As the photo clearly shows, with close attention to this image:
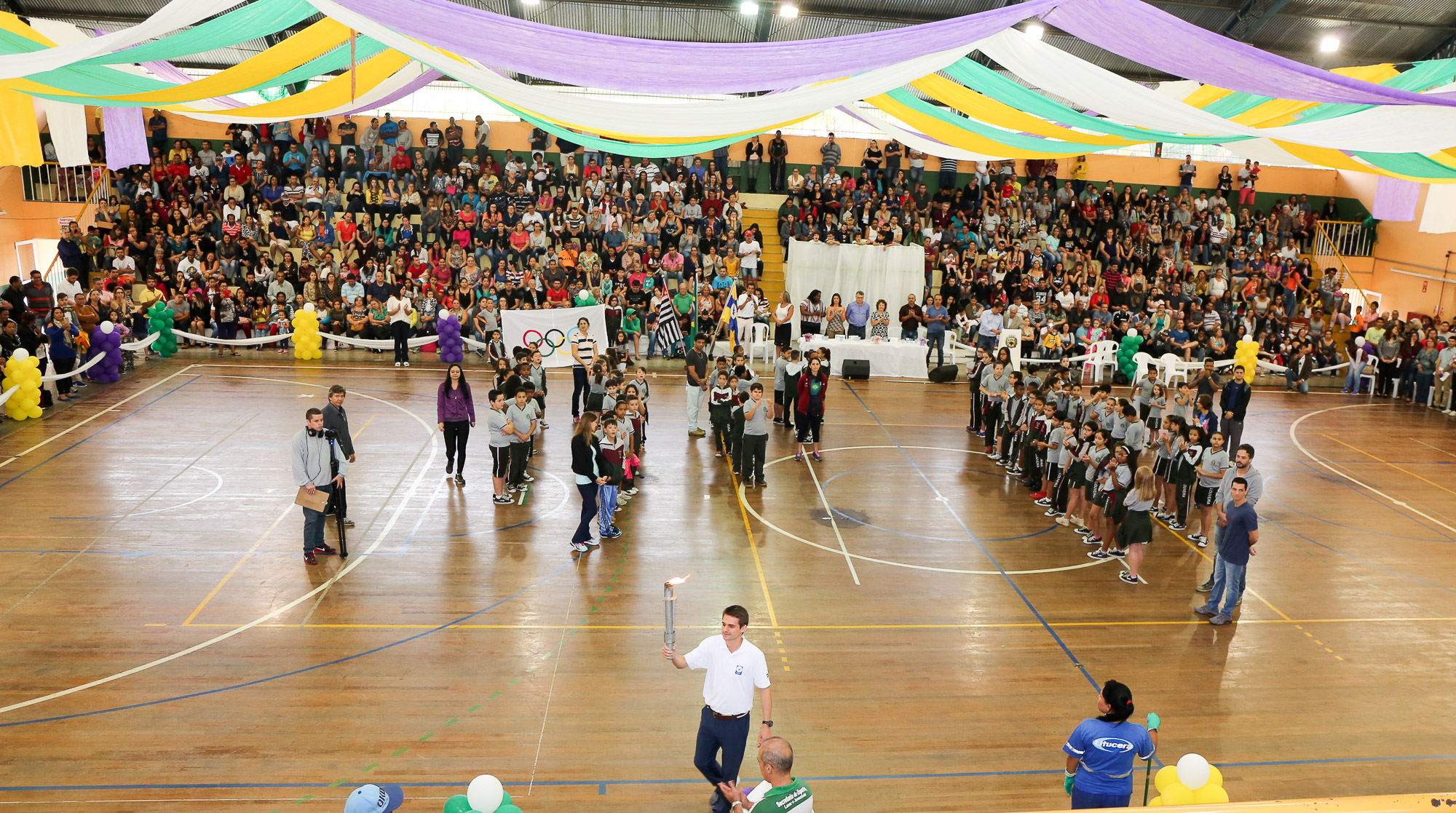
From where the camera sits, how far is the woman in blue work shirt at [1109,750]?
5.11 metres

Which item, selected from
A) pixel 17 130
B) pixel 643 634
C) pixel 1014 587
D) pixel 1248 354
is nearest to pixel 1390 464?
pixel 1248 354

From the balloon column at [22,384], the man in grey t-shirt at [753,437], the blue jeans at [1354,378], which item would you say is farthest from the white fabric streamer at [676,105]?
the blue jeans at [1354,378]

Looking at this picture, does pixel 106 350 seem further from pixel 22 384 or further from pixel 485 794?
pixel 485 794

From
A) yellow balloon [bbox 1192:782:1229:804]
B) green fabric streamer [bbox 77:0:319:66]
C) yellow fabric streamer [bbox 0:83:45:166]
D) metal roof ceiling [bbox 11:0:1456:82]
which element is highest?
metal roof ceiling [bbox 11:0:1456:82]

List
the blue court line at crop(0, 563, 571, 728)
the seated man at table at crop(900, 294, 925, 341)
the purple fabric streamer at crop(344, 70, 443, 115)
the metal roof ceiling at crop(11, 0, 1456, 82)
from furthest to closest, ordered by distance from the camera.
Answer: the metal roof ceiling at crop(11, 0, 1456, 82), the seated man at table at crop(900, 294, 925, 341), the purple fabric streamer at crop(344, 70, 443, 115), the blue court line at crop(0, 563, 571, 728)

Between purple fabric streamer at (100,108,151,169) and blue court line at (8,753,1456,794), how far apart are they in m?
5.44

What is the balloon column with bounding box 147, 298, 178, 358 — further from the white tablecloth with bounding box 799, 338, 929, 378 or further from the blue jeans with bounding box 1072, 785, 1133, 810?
the blue jeans with bounding box 1072, 785, 1133, 810

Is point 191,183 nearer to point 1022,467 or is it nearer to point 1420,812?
point 1022,467

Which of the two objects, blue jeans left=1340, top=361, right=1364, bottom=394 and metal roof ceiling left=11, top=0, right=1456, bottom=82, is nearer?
blue jeans left=1340, top=361, right=1364, bottom=394

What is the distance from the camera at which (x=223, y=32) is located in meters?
7.16

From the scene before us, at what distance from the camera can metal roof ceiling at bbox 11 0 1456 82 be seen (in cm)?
2178

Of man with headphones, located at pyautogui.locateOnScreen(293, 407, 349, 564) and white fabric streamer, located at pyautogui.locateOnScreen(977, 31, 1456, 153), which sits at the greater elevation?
white fabric streamer, located at pyautogui.locateOnScreen(977, 31, 1456, 153)

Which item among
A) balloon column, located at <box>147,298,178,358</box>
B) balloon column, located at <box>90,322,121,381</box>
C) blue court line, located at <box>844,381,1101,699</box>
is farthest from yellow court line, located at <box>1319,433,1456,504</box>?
balloon column, located at <box>147,298,178,358</box>

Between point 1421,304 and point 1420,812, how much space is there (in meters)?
29.8
